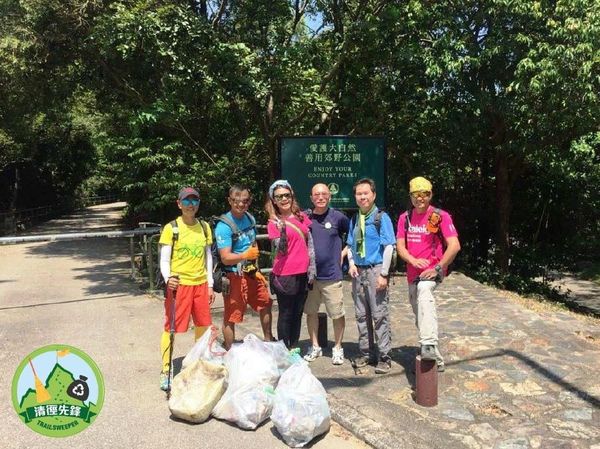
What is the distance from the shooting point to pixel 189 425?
399 cm

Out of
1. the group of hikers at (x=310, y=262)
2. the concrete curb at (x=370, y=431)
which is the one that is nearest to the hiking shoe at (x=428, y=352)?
the group of hikers at (x=310, y=262)

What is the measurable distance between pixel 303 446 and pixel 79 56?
1152 cm

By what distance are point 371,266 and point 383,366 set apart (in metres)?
0.92

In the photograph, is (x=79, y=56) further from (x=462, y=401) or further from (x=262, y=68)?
(x=462, y=401)

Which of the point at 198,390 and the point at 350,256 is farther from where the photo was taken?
the point at 350,256

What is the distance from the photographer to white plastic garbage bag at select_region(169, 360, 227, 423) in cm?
396

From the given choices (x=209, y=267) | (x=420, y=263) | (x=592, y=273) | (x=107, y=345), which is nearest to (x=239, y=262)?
(x=209, y=267)

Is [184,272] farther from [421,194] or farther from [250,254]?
[421,194]

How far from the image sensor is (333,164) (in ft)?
28.4

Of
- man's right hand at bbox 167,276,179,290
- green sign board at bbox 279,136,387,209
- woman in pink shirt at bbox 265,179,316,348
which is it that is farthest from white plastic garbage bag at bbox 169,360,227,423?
green sign board at bbox 279,136,387,209

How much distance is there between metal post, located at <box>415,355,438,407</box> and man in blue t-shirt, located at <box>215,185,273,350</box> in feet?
5.11

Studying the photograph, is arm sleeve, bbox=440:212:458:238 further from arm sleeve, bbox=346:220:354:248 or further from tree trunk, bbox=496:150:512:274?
tree trunk, bbox=496:150:512:274

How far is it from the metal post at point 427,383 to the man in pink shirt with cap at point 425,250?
0.23m

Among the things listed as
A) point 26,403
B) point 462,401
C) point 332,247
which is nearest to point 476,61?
point 332,247
